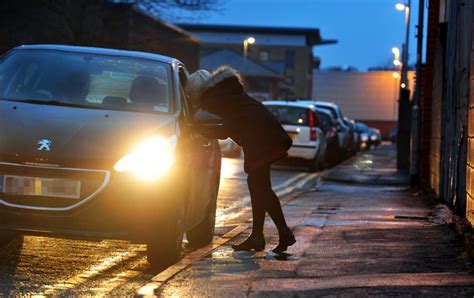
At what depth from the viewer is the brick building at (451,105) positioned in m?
9.14

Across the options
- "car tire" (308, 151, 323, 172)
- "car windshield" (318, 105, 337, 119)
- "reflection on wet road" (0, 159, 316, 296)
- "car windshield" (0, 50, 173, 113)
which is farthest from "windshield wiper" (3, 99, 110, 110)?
"car windshield" (318, 105, 337, 119)

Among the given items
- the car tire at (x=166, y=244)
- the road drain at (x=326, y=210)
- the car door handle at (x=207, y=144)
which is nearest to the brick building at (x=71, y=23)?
the road drain at (x=326, y=210)

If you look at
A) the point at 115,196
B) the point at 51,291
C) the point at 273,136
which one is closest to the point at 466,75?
the point at 273,136

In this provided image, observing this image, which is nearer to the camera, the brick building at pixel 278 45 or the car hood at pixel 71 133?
the car hood at pixel 71 133

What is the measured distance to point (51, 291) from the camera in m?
6.42

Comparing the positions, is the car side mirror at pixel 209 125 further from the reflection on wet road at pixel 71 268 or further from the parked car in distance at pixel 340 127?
the parked car in distance at pixel 340 127

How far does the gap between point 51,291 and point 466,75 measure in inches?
202

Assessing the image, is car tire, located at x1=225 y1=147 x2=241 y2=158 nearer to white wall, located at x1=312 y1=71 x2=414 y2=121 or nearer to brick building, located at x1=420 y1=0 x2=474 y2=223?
brick building, located at x1=420 y1=0 x2=474 y2=223

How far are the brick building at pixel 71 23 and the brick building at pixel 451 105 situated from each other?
14.2m

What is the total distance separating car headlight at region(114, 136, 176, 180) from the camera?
6.76 metres

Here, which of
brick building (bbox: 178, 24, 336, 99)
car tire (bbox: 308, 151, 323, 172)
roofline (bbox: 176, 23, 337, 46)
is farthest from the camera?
brick building (bbox: 178, 24, 336, 99)

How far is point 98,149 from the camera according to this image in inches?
266

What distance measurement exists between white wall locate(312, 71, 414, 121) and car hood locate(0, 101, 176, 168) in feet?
283

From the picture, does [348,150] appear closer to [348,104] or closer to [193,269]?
[193,269]
